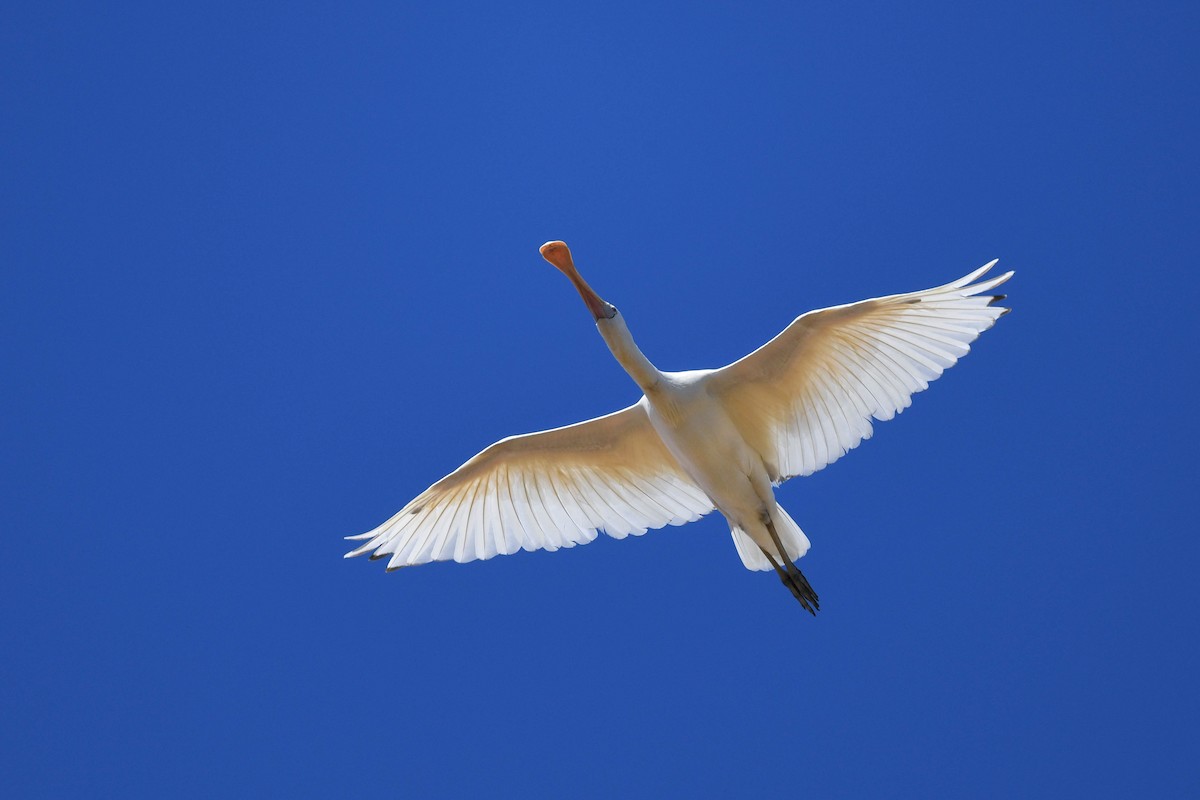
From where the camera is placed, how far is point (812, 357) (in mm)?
10109

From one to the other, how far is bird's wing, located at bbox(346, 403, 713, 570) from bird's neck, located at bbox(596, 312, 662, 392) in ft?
3.19

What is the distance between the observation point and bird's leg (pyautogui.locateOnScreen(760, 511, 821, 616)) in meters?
10.2

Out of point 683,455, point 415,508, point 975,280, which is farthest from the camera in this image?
point 415,508

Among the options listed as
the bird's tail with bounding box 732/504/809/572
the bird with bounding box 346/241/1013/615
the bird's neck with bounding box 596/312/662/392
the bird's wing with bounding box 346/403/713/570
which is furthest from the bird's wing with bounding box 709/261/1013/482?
the bird's wing with bounding box 346/403/713/570

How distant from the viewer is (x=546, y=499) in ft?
36.3

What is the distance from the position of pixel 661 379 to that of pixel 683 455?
0.62 metres

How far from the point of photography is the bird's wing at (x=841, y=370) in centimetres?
959

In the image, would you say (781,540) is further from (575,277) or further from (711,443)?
(575,277)

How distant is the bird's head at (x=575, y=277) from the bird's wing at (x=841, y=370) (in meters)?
0.98

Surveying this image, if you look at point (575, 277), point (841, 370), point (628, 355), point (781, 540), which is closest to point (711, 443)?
point (628, 355)

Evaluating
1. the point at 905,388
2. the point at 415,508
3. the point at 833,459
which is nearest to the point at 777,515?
the point at 833,459

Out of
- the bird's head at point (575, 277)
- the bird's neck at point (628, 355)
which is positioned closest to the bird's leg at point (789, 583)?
the bird's neck at point (628, 355)

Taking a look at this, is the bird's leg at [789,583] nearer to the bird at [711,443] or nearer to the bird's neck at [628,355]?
the bird at [711,443]

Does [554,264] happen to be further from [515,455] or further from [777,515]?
[777,515]
